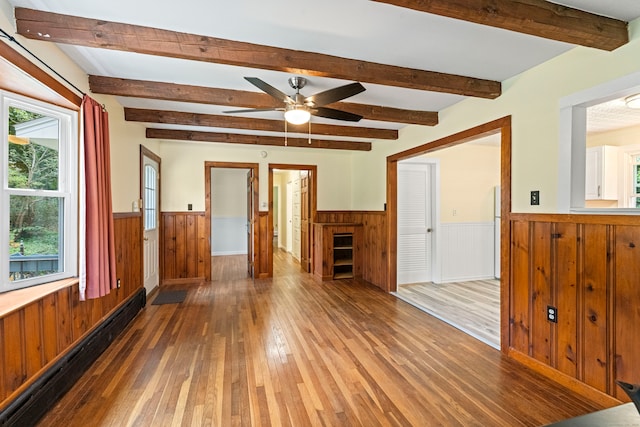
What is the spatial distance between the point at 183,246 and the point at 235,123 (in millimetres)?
2577

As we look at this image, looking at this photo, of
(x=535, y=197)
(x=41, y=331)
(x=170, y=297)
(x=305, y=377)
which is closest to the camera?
(x=41, y=331)

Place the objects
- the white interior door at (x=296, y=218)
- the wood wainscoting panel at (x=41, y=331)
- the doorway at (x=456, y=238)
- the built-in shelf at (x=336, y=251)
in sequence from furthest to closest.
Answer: the white interior door at (x=296, y=218), the built-in shelf at (x=336, y=251), the doorway at (x=456, y=238), the wood wainscoting panel at (x=41, y=331)

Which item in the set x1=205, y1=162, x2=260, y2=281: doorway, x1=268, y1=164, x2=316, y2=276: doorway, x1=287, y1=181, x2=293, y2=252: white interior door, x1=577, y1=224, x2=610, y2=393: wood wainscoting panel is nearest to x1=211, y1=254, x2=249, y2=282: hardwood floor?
x1=205, y1=162, x2=260, y2=281: doorway

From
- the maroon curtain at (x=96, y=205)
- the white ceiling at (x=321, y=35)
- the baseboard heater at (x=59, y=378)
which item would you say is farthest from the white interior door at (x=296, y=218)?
the maroon curtain at (x=96, y=205)

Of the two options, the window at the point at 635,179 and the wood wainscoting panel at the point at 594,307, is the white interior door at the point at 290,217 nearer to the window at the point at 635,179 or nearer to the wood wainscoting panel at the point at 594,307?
the window at the point at 635,179

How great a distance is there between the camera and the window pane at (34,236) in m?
2.03

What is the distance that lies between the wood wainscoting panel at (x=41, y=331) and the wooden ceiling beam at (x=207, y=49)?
1.65m

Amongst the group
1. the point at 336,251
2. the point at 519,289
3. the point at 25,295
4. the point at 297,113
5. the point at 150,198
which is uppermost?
the point at 297,113

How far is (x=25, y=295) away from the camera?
6.40 feet

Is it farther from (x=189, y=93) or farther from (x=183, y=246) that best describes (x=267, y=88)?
(x=183, y=246)

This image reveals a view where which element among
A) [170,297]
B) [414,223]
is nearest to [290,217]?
[414,223]

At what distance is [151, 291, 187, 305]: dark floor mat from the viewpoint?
13.7 feet

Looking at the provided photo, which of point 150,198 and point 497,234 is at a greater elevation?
point 150,198

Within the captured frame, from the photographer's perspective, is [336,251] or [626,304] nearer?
[626,304]
